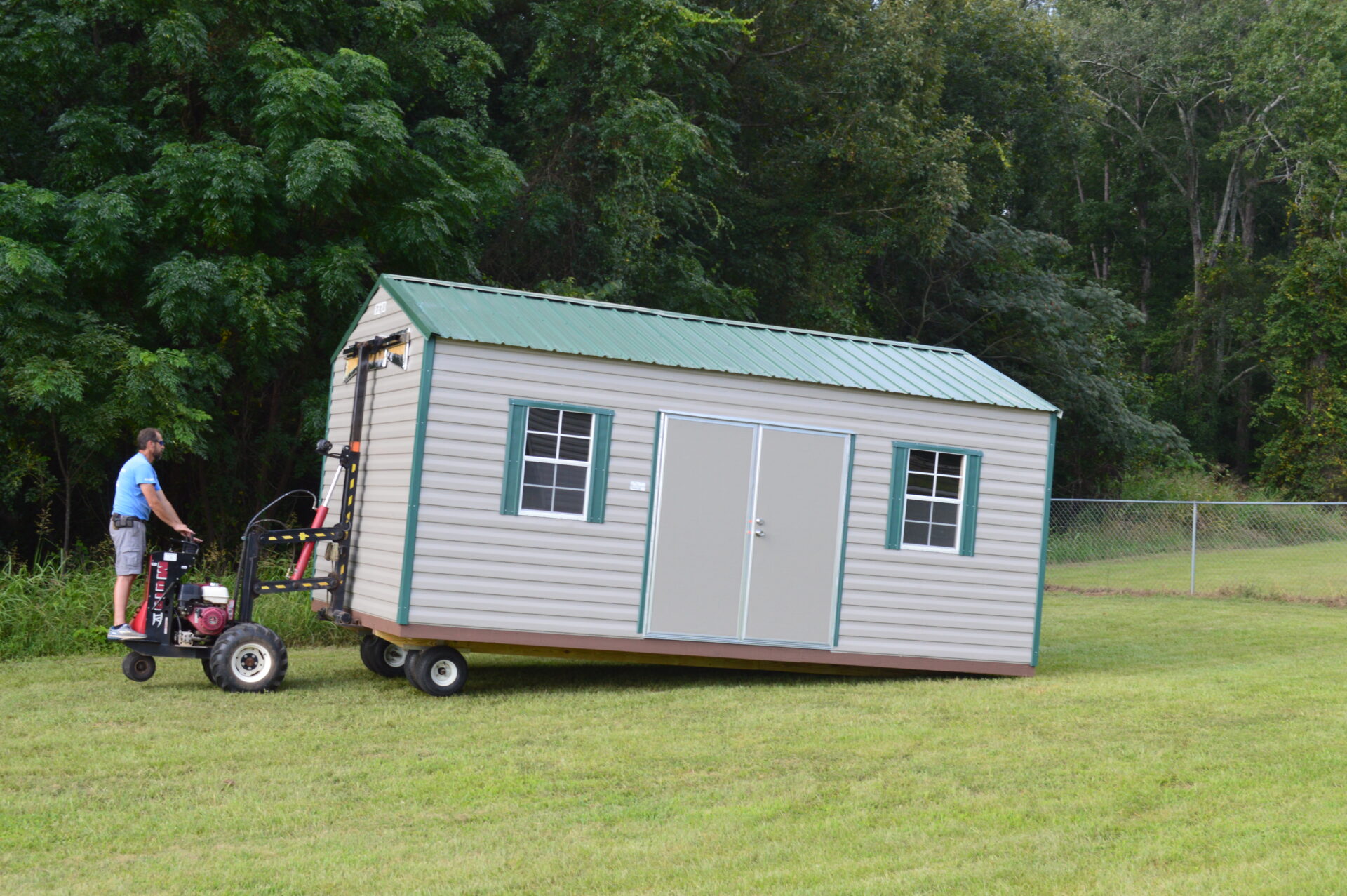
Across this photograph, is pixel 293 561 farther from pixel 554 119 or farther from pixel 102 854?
pixel 554 119

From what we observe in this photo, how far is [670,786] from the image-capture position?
6.27m

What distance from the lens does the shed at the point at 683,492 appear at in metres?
9.06

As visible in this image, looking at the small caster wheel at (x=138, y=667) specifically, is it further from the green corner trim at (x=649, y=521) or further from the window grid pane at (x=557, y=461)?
the green corner trim at (x=649, y=521)

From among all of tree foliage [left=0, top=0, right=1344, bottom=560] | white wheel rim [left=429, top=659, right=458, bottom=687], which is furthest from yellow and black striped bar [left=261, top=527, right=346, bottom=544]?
tree foliage [left=0, top=0, right=1344, bottom=560]

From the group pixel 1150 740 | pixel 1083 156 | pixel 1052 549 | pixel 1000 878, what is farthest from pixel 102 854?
pixel 1083 156

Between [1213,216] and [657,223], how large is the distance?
1109 inches

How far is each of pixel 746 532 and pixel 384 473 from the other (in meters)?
2.86

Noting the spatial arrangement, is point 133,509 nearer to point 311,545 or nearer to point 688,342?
point 311,545

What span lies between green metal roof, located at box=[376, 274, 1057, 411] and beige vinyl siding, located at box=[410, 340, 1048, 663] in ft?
0.33

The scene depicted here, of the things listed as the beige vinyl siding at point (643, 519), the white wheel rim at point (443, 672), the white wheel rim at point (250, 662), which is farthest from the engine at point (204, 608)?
the white wheel rim at point (443, 672)

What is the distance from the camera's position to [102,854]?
504 centimetres

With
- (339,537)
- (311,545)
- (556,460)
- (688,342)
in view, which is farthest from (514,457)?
(311,545)

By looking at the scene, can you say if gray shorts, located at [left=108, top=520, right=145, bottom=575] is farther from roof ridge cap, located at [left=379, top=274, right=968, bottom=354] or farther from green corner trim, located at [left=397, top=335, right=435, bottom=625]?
roof ridge cap, located at [left=379, top=274, right=968, bottom=354]

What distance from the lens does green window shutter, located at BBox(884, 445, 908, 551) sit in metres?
10.3
